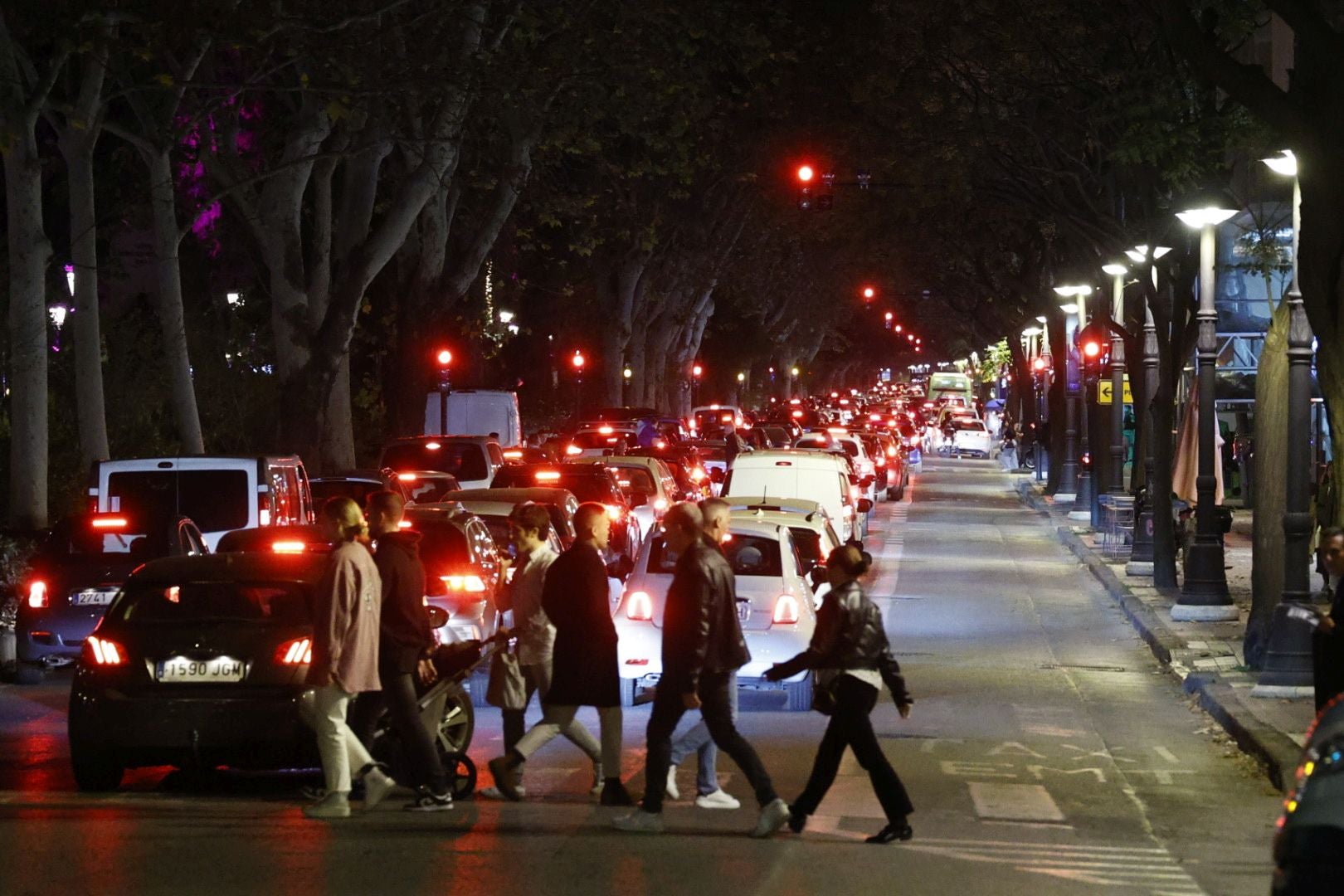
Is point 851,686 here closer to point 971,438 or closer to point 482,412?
point 482,412

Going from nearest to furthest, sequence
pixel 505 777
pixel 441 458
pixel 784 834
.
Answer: pixel 784 834 → pixel 505 777 → pixel 441 458

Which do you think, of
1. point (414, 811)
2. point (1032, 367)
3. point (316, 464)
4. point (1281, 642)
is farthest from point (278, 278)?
point (1032, 367)

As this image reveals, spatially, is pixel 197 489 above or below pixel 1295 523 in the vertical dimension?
above

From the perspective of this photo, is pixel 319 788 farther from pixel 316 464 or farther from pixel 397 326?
pixel 397 326

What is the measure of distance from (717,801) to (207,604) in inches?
124

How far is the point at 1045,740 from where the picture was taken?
14852 millimetres

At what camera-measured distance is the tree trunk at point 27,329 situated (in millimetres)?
23672

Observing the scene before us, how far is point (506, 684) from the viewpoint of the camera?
1181cm

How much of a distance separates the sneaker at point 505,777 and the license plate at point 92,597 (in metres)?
7.19

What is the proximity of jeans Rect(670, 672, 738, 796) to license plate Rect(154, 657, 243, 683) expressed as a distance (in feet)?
8.08

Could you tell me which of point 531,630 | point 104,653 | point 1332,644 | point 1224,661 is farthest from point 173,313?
point 1332,644

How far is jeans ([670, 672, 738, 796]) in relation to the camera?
11.0 m

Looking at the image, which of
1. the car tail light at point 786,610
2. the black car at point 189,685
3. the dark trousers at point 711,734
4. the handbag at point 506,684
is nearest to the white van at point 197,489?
the car tail light at point 786,610

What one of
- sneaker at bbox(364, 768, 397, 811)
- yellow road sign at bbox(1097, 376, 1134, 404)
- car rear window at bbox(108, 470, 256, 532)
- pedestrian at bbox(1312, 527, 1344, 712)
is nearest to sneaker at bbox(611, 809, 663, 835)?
sneaker at bbox(364, 768, 397, 811)
